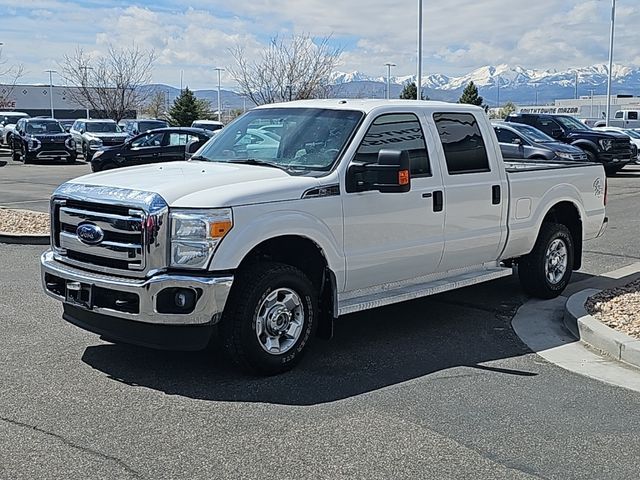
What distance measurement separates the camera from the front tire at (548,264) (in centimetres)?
836

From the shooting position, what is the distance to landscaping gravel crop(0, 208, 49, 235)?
1175 centimetres

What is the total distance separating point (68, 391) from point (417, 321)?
3332 mm

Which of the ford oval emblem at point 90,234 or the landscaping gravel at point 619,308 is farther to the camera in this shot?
the landscaping gravel at point 619,308

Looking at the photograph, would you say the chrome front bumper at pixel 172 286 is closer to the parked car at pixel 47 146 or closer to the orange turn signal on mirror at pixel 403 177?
the orange turn signal on mirror at pixel 403 177

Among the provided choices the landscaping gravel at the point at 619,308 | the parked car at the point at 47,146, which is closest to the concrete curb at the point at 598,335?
the landscaping gravel at the point at 619,308

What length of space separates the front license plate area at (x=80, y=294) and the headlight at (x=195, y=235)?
0.71m

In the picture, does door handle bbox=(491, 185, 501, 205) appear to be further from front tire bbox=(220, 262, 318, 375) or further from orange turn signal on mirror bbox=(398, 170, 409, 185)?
front tire bbox=(220, 262, 318, 375)

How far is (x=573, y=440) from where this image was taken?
481cm

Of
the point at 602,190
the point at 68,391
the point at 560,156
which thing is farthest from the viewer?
the point at 560,156

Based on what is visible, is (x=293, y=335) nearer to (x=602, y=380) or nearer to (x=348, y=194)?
(x=348, y=194)

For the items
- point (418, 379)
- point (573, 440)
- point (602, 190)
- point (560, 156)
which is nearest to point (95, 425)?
point (418, 379)

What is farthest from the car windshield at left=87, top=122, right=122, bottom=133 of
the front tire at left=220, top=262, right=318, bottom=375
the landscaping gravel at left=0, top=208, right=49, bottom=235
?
the front tire at left=220, top=262, right=318, bottom=375

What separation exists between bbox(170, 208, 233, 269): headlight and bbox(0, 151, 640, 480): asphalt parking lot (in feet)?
2.92

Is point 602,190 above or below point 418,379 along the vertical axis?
above
